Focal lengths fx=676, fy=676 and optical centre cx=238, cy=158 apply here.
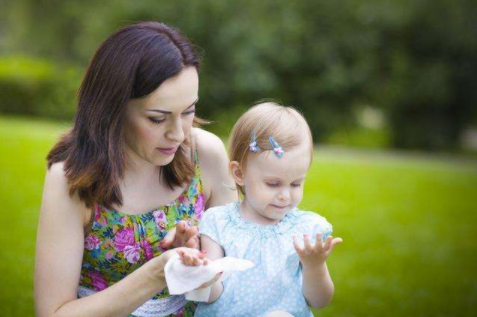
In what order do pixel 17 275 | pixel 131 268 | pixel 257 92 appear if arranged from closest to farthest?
pixel 131 268, pixel 17 275, pixel 257 92

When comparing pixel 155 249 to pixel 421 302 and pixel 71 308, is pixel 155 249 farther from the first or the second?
pixel 421 302

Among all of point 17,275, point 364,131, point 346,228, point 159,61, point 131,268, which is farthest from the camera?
point 364,131

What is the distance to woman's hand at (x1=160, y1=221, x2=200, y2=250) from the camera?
2678 millimetres

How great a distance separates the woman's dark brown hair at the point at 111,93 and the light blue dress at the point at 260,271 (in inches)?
19.3

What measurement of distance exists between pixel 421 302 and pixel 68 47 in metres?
23.6

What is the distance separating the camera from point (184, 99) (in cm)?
268

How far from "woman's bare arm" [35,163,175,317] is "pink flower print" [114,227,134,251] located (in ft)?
0.59

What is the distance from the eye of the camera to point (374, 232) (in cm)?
823

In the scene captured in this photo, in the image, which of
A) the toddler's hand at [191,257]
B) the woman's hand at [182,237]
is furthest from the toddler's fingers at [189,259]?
the woman's hand at [182,237]

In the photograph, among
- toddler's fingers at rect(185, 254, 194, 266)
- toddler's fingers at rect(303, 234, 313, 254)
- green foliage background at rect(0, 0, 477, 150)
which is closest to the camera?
toddler's fingers at rect(185, 254, 194, 266)

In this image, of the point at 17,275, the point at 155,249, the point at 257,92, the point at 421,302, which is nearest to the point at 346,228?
the point at 421,302

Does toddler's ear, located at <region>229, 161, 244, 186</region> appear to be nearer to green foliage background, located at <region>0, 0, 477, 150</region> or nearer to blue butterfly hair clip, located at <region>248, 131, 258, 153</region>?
blue butterfly hair clip, located at <region>248, 131, 258, 153</region>

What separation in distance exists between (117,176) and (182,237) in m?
0.36

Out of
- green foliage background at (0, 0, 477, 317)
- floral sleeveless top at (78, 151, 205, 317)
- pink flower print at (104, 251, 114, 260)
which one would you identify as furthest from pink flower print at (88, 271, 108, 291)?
green foliage background at (0, 0, 477, 317)
